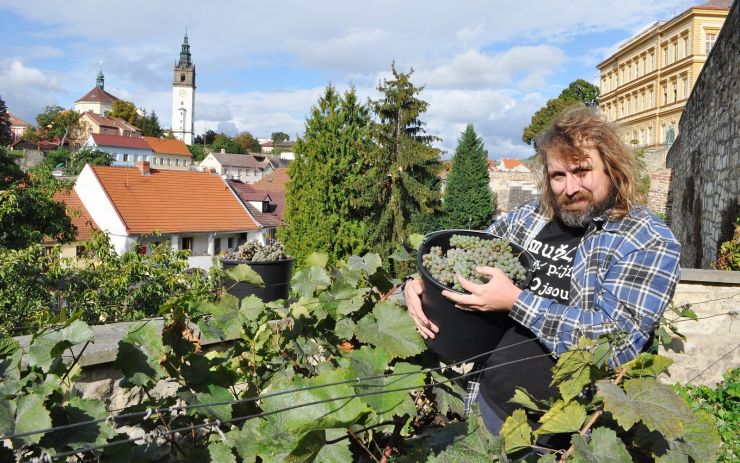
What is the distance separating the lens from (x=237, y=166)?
276 feet

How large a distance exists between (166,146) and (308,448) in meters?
90.4

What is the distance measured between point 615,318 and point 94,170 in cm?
3039

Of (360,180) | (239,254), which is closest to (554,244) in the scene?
(239,254)

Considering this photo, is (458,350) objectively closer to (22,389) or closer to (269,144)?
(22,389)

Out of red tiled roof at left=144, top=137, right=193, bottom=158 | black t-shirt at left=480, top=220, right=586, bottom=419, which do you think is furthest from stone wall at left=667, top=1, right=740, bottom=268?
red tiled roof at left=144, top=137, right=193, bottom=158

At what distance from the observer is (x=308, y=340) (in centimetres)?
176

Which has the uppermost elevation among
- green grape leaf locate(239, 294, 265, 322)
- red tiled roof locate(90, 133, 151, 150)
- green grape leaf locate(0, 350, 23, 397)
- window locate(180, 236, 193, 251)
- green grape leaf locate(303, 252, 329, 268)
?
red tiled roof locate(90, 133, 151, 150)

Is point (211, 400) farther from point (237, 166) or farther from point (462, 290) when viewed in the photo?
point (237, 166)

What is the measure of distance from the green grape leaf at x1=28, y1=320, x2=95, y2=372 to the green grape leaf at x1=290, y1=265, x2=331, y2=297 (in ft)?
2.50

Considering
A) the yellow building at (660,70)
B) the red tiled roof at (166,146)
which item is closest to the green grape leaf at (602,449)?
the yellow building at (660,70)

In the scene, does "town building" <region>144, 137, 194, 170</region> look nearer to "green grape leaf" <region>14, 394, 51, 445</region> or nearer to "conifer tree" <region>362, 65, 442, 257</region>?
"conifer tree" <region>362, 65, 442, 257</region>

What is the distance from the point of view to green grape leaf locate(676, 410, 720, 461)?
116 centimetres

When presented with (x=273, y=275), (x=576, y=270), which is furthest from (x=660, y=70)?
(x=576, y=270)

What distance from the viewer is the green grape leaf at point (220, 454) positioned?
121 cm
